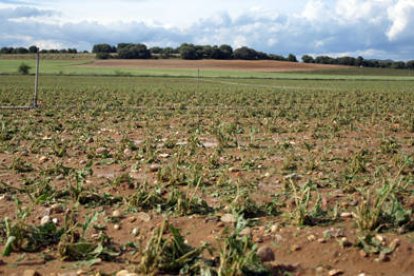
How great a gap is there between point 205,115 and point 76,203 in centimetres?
1098

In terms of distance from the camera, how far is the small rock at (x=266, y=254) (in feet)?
14.9

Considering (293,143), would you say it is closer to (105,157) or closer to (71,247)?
(105,157)

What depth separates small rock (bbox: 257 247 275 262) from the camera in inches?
179

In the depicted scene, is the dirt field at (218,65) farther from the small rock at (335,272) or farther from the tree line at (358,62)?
the small rock at (335,272)

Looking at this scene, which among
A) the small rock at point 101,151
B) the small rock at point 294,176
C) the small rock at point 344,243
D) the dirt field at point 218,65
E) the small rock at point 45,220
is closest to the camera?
the small rock at point 344,243

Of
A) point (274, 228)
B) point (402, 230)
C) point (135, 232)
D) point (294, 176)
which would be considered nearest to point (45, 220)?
point (135, 232)

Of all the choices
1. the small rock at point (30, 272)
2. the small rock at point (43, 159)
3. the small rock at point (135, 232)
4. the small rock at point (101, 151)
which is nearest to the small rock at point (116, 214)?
the small rock at point (135, 232)

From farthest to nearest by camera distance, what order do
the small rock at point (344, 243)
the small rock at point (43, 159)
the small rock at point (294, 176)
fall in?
the small rock at point (43, 159) → the small rock at point (294, 176) → the small rock at point (344, 243)

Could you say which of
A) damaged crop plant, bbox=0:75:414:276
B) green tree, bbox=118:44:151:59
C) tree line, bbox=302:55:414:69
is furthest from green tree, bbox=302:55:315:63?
damaged crop plant, bbox=0:75:414:276

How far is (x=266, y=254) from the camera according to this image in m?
4.57

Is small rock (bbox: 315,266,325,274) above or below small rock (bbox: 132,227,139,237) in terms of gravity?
above

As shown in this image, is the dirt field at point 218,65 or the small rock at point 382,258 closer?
the small rock at point 382,258

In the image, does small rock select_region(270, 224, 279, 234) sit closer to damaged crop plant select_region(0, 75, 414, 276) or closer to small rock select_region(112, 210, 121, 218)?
damaged crop plant select_region(0, 75, 414, 276)

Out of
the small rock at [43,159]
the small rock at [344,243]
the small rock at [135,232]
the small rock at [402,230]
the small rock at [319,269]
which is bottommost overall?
the small rock at [43,159]
